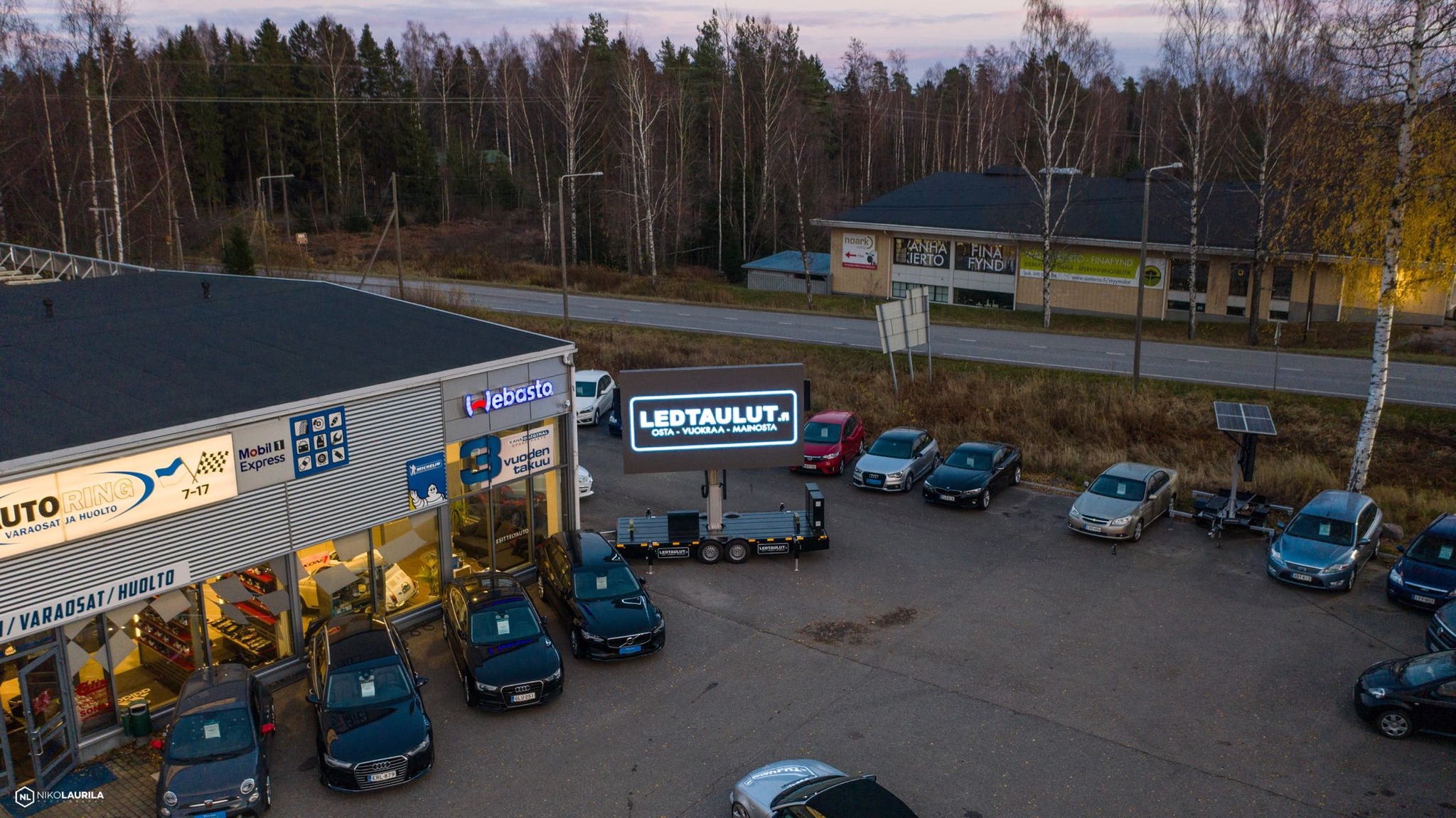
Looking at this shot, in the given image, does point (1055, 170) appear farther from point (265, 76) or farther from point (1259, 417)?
point (265, 76)

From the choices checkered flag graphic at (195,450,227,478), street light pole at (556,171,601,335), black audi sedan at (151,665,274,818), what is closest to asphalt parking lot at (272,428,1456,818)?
black audi sedan at (151,665,274,818)

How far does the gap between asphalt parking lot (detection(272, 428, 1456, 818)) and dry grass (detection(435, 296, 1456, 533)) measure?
4.34m

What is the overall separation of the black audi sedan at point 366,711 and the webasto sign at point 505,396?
432 cm

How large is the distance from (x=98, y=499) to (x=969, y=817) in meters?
11.4

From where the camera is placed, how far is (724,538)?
63.1 ft

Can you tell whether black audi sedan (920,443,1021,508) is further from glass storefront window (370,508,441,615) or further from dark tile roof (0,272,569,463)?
glass storefront window (370,508,441,615)

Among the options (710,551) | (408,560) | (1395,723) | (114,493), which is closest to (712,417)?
(710,551)

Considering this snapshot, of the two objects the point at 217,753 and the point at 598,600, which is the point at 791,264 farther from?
the point at 217,753

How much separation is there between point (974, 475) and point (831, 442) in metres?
4.04

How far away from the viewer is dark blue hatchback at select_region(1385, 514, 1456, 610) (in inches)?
647

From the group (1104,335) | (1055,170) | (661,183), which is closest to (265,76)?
(661,183)

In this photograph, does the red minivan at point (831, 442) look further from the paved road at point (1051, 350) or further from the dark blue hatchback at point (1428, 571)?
the dark blue hatchback at point (1428, 571)

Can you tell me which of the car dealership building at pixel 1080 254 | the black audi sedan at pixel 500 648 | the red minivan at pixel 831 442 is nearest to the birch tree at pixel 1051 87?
the car dealership building at pixel 1080 254

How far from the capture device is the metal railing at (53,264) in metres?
29.2
